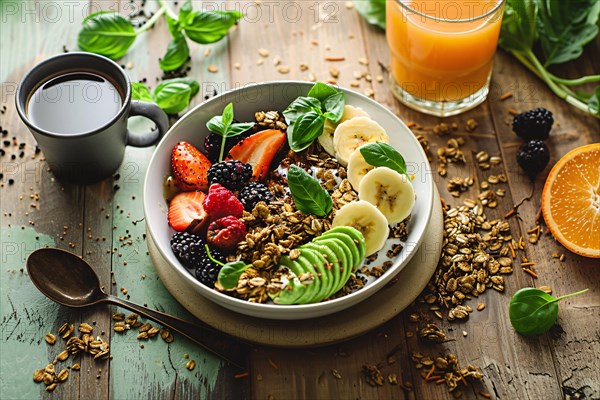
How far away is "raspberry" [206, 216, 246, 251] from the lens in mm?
1638

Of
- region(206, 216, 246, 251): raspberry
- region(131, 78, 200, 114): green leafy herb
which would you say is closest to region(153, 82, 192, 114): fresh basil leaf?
region(131, 78, 200, 114): green leafy herb

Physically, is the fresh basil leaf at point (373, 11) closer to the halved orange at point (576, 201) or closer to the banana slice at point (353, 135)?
the banana slice at point (353, 135)

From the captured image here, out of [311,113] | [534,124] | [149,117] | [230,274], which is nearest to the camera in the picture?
[230,274]

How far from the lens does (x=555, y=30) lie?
2195 mm

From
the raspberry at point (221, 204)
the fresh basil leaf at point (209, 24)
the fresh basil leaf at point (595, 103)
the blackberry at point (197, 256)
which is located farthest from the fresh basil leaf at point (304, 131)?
the fresh basil leaf at point (595, 103)

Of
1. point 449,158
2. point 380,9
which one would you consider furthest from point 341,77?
point 449,158

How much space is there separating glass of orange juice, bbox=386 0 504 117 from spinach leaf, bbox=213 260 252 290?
842 millimetres

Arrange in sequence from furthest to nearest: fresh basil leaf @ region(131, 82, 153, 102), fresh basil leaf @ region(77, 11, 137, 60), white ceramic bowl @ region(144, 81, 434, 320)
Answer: fresh basil leaf @ region(77, 11, 137, 60) → fresh basil leaf @ region(131, 82, 153, 102) → white ceramic bowl @ region(144, 81, 434, 320)

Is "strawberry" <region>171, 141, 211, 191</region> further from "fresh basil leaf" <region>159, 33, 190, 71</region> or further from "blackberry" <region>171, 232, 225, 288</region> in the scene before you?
"fresh basil leaf" <region>159, 33, 190, 71</region>

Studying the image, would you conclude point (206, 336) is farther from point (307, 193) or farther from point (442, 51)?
point (442, 51)

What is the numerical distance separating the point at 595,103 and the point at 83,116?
4.68 ft

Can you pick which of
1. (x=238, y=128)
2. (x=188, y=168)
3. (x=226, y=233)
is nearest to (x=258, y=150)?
(x=238, y=128)

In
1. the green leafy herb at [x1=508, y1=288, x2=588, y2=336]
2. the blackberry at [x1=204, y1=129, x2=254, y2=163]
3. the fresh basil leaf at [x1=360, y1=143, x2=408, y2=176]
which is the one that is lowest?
the green leafy herb at [x1=508, y1=288, x2=588, y2=336]

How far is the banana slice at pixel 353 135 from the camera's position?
1806mm
